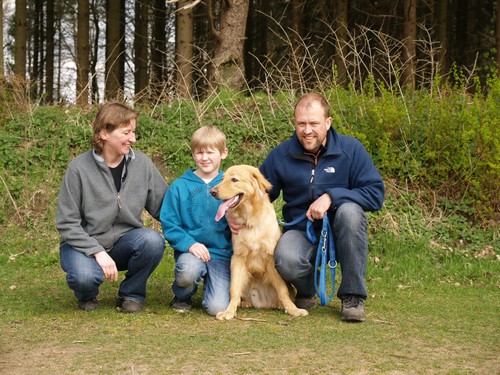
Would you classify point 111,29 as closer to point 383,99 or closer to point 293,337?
point 383,99

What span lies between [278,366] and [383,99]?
513 cm

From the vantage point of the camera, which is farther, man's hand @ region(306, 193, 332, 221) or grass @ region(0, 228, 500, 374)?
man's hand @ region(306, 193, 332, 221)

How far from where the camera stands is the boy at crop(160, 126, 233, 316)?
4.71m

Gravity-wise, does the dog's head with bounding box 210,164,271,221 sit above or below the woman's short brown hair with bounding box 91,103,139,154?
below

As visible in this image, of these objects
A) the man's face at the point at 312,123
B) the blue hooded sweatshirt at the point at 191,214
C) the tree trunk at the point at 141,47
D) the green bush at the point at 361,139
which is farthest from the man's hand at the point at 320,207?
the tree trunk at the point at 141,47

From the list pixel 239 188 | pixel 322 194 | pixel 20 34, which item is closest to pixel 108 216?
pixel 239 188

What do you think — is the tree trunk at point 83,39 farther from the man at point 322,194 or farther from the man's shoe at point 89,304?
the man at point 322,194

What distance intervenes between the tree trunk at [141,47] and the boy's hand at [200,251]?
14527 mm

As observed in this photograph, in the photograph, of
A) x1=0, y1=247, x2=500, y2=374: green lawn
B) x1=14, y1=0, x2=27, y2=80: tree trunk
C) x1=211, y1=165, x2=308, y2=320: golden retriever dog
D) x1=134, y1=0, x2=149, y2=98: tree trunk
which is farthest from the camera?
x1=134, y1=0, x2=149, y2=98: tree trunk

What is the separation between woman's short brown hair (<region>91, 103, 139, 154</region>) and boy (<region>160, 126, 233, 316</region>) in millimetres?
485

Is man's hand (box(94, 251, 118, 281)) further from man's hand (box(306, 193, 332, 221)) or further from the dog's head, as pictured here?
man's hand (box(306, 193, 332, 221))

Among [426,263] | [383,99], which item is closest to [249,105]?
[383,99]

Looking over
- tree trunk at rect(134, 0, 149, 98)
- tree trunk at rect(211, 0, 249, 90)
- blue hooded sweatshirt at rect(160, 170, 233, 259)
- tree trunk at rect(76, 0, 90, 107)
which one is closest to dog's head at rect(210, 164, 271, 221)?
blue hooded sweatshirt at rect(160, 170, 233, 259)

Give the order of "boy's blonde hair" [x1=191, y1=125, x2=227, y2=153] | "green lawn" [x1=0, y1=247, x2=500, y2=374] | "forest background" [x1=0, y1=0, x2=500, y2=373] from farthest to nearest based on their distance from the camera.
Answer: "forest background" [x1=0, y1=0, x2=500, y2=373]
"boy's blonde hair" [x1=191, y1=125, x2=227, y2=153]
"green lawn" [x1=0, y1=247, x2=500, y2=374]
